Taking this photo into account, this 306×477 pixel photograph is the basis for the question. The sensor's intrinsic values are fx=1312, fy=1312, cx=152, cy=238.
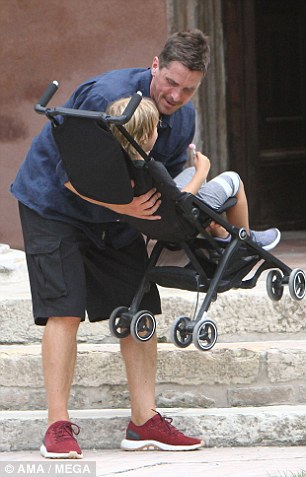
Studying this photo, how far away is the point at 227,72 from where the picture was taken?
28.6 ft

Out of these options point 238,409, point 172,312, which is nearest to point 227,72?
point 172,312

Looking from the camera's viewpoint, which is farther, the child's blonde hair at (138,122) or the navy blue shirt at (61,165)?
the navy blue shirt at (61,165)

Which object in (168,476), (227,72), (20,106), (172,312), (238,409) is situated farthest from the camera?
(227,72)

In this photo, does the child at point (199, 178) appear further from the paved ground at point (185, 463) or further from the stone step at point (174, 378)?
the paved ground at point (185, 463)

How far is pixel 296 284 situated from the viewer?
4.99 meters

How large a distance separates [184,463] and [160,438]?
26cm

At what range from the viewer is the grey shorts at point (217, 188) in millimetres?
4832

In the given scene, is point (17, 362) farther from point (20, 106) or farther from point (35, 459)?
point (20, 106)

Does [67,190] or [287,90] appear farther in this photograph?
[287,90]

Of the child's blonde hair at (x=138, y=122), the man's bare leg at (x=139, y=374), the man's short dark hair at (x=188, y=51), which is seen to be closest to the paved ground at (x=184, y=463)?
the man's bare leg at (x=139, y=374)

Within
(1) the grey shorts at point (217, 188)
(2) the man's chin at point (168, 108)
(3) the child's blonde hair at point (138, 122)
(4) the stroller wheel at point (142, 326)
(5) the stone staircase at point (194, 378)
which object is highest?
(2) the man's chin at point (168, 108)

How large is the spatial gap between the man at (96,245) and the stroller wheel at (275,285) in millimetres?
470

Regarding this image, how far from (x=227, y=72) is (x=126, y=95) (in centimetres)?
411

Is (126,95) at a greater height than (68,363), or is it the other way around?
(126,95)
